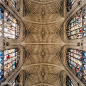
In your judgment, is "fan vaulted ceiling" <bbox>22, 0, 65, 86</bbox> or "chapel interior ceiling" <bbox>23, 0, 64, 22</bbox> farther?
"fan vaulted ceiling" <bbox>22, 0, 65, 86</bbox>

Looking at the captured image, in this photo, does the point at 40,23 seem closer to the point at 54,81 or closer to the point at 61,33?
the point at 61,33

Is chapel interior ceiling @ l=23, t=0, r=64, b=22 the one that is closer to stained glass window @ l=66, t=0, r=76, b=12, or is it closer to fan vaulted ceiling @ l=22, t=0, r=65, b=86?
fan vaulted ceiling @ l=22, t=0, r=65, b=86

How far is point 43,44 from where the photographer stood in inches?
555

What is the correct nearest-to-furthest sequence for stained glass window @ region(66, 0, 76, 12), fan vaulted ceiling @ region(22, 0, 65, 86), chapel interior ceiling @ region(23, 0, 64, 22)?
stained glass window @ region(66, 0, 76, 12) → chapel interior ceiling @ region(23, 0, 64, 22) → fan vaulted ceiling @ region(22, 0, 65, 86)

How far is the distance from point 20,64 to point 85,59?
9.27 meters

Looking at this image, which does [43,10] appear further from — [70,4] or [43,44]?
[43,44]

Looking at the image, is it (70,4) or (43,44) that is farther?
(43,44)

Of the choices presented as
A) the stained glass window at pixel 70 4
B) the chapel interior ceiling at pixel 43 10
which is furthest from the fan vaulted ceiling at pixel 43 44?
the stained glass window at pixel 70 4

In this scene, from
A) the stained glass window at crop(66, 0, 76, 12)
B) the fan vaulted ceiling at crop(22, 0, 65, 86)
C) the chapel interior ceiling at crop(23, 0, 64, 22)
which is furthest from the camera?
the fan vaulted ceiling at crop(22, 0, 65, 86)

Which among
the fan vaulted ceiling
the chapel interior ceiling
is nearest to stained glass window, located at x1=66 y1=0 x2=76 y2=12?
the chapel interior ceiling

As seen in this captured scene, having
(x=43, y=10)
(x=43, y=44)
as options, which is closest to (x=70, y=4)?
(x=43, y=10)

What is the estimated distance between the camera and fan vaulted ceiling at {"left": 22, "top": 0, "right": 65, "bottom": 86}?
12523 millimetres

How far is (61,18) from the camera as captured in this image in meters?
11.8

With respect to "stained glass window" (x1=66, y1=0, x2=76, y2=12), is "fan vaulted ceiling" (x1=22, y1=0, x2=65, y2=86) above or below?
below
